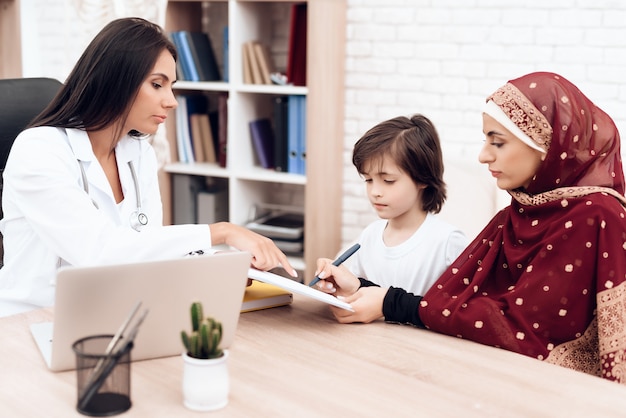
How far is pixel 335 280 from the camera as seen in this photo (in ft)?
5.76

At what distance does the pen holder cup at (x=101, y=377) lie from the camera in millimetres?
1124

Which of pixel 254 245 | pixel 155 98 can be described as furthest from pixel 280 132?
pixel 254 245

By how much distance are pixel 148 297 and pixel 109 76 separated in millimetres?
730

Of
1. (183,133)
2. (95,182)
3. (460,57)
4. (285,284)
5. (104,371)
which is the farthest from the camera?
(183,133)

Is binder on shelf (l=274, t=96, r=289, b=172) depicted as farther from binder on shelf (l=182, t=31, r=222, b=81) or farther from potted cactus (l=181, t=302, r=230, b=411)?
potted cactus (l=181, t=302, r=230, b=411)

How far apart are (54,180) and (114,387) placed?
657mm

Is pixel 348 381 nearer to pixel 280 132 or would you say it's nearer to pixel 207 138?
pixel 280 132

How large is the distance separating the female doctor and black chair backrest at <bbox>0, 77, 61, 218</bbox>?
204 mm

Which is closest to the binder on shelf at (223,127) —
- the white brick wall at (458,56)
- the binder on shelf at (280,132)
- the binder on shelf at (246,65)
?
the binder on shelf at (246,65)

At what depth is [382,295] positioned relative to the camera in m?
1.64

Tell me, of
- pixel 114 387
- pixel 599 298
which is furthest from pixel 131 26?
pixel 599 298

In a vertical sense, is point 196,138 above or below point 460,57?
below

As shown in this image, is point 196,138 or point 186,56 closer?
point 186,56

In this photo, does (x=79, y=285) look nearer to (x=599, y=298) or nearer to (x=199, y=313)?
(x=199, y=313)
